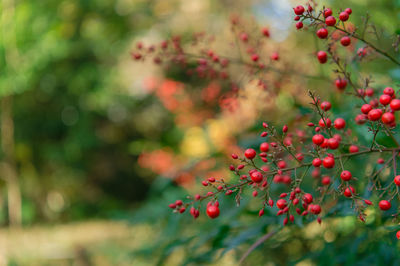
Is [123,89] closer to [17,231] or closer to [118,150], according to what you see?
[118,150]

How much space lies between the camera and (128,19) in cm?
584

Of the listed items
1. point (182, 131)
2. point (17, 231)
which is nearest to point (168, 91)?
point (182, 131)

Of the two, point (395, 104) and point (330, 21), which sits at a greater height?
point (330, 21)

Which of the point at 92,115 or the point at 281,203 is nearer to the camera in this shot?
the point at 281,203

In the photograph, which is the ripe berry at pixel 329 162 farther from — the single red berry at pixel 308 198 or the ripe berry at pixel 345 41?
the ripe berry at pixel 345 41

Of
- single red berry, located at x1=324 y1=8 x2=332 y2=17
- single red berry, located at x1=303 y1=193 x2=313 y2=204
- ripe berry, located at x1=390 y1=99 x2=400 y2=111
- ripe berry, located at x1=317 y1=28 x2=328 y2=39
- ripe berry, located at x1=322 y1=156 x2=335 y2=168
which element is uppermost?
single red berry, located at x1=324 y1=8 x2=332 y2=17

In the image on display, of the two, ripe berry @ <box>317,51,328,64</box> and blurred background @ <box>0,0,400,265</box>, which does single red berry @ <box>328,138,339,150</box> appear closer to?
ripe berry @ <box>317,51,328,64</box>

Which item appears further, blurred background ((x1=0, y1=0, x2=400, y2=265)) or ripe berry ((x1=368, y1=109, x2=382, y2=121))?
blurred background ((x1=0, y1=0, x2=400, y2=265))

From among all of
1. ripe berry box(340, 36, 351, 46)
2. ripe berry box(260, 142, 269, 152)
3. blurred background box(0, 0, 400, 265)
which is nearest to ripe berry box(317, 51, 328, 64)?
ripe berry box(340, 36, 351, 46)

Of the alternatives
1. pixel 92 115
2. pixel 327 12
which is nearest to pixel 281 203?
pixel 327 12

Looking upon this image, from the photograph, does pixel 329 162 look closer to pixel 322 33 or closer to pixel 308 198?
pixel 308 198

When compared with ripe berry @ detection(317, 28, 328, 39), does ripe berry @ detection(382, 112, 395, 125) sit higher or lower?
lower

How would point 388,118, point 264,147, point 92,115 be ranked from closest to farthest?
point 388,118 < point 264,147 < point 92,115

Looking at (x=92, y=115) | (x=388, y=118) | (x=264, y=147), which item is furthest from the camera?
(x=92, y=115)
